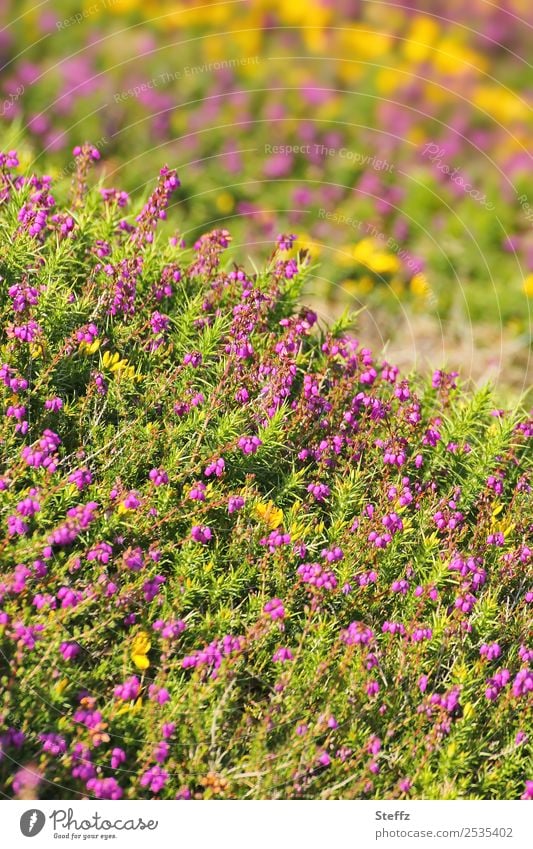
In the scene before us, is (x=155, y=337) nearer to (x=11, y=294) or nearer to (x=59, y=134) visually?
(x=11, y=294)

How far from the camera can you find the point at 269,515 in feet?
13.3

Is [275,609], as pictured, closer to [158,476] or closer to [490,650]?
[158,476]

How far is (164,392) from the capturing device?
4.17m

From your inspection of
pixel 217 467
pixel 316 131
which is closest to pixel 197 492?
pixel 217 467

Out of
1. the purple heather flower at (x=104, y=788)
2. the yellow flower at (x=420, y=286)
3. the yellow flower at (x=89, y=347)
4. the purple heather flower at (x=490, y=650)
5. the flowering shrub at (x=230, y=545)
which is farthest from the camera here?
the yellow flower at (x=420, y=286)

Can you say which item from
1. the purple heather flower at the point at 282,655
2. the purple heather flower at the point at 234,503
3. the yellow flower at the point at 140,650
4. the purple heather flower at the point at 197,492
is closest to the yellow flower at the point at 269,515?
the purple heather flower at the point at 234,503

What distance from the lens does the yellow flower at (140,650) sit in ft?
11.7

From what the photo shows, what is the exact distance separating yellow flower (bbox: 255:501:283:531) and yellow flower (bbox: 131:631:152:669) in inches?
28.6

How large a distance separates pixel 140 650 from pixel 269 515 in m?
0.82

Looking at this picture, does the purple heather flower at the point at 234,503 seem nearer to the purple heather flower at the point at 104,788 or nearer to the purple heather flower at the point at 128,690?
the purple heather flower at the point at 128,690

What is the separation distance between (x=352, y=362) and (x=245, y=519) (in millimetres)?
1140

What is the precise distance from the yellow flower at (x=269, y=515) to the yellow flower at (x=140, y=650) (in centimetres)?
73

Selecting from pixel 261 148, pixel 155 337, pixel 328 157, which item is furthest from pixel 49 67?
pixel 155 337

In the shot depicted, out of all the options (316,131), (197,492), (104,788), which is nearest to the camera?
(104,788)
